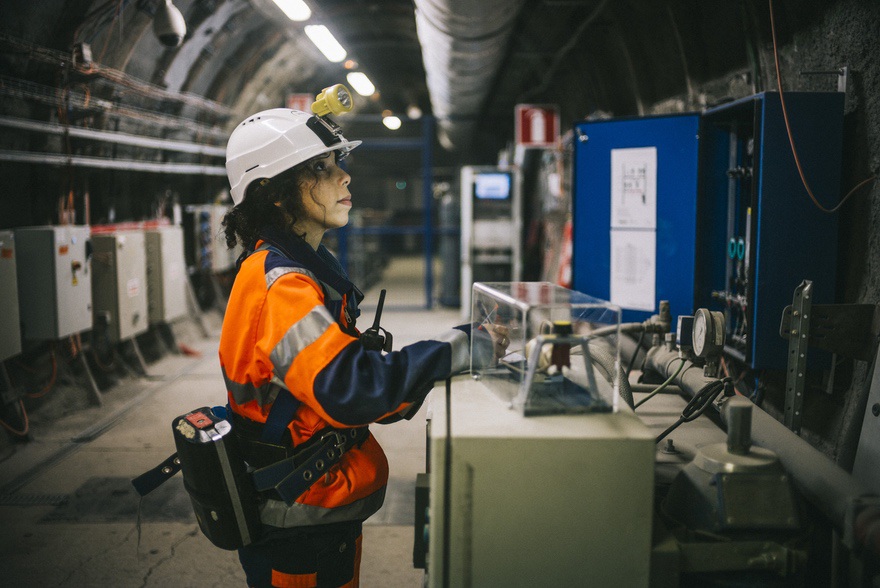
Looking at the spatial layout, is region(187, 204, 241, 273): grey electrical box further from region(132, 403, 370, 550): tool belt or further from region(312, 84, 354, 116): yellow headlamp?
region(132, 403, 370, 550): tool belt

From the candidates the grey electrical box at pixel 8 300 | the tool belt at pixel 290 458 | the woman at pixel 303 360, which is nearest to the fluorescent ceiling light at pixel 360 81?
the grey electrical box at pixel 8 300

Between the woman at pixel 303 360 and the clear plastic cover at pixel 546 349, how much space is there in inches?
5.0

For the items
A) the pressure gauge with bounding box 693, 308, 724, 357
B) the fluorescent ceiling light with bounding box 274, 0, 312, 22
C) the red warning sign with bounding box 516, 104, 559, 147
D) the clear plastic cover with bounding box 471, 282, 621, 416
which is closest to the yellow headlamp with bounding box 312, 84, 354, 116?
the clear plastic cover with bounding box 471, 282, 621, 416

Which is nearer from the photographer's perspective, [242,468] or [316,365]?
[316,365]

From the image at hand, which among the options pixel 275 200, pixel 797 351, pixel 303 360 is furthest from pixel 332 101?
pixel 797 351

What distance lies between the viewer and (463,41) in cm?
480

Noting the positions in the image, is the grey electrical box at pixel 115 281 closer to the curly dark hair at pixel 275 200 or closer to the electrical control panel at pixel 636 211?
the electrical control panel at pixel 636 211

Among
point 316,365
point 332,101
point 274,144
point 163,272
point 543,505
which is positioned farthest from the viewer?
point 163,272

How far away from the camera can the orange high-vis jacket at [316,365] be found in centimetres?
157

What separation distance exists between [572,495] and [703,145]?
109 inches

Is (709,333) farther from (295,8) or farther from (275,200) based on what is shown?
(295,8)

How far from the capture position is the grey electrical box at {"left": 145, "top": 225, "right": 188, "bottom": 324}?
6895 mm

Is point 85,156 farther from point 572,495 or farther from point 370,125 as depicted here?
point 370,125

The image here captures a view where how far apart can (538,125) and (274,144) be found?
725cm
